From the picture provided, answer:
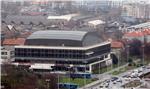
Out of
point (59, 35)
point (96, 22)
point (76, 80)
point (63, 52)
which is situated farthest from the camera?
point (96, 22)

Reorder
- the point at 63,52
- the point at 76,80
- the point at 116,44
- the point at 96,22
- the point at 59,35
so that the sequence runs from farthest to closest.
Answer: the point at 96,22 → the point at 116,44 → the point at 59,35 → the point at 63,52 → the point at 76,80

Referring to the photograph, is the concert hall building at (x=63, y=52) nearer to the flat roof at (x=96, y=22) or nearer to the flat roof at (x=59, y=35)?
the flat roof at (x=59, y=35)

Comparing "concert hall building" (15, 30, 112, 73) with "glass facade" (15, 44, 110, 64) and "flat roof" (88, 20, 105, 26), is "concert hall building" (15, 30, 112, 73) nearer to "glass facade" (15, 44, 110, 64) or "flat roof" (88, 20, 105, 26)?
"glass facade" (15, 44, 110, 64)

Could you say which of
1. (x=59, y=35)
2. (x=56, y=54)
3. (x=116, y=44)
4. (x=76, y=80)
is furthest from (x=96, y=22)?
(x=76, y=80)

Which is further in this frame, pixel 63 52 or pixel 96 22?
pixel 96 22

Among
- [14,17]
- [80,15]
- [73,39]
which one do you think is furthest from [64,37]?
[80,15]

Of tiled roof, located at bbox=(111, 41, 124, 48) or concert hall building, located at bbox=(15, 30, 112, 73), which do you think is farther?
tiled roof, located at bbox=(111, 41, 124, 48)

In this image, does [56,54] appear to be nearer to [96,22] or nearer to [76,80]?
[76,80]

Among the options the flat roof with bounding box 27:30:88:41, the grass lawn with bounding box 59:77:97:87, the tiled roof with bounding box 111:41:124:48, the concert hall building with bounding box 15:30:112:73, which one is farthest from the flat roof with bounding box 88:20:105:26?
the grass lawn with bounding box 59:77:97:87
